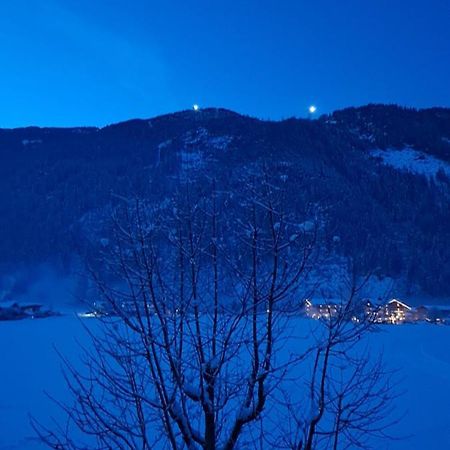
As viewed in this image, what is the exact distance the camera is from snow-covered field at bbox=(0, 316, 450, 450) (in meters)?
11.8

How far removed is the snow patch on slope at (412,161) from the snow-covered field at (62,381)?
95077 mm

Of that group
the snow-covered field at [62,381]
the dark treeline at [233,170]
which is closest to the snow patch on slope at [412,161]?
the dark treeline at [233,170]

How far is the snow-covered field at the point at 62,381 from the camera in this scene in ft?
38.7

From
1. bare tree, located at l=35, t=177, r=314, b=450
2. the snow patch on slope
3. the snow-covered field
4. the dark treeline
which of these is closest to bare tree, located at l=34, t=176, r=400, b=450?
bare tree, located at l=35, t=177, r=314, b=450

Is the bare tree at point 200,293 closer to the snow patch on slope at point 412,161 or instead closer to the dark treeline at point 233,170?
the dark treeline at point 233,170

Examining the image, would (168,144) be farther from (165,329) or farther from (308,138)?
(165,329)

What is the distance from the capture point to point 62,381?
52.1 ft

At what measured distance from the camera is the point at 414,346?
21219 mm

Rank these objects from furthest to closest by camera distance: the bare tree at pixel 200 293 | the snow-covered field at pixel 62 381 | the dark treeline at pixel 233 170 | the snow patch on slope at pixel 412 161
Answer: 1. the snow patch on slope at pixel 412 161
2. the dark treeline at pixel 233 170
3. the snow-covered field at pixel 62 381
4. the bare tree at pixel 200 293

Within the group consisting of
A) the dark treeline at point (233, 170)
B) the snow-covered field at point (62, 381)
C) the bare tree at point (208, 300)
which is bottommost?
the bare tree at point (208, 300)

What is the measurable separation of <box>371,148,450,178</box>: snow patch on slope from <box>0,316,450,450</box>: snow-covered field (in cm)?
9508

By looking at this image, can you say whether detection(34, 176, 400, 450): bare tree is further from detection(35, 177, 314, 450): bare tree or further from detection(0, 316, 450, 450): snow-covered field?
detection(0, 316, 450, 450): snow-covered field

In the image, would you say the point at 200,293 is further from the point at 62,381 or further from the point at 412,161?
the point at 412,161

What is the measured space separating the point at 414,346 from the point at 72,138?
421ft
